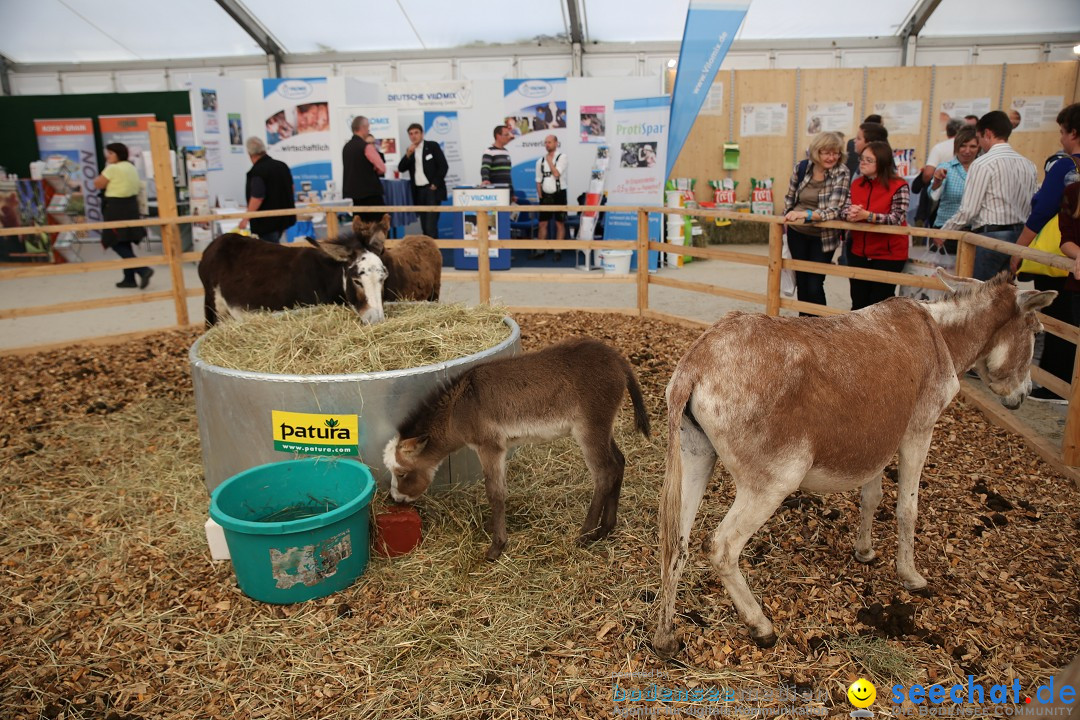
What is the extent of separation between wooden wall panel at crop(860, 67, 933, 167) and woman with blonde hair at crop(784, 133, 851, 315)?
1068cm

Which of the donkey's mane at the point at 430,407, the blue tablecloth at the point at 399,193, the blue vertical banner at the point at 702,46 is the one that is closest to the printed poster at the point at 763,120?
the blue vertical banner at the point at 702,46

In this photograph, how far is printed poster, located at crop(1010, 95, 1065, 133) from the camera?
15.4m

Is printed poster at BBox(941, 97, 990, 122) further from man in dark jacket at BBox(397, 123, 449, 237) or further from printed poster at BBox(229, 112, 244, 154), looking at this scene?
printed poster at BBox(229, 112, 244, 154)

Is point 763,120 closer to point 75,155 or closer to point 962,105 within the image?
point 962,105

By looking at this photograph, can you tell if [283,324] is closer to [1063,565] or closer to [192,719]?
[192,719]

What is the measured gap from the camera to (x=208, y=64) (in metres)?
16.8

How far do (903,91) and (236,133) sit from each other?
13.2 m

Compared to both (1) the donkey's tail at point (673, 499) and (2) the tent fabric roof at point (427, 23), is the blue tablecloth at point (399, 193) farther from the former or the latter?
(1) the donkey's tail at point (673, 499)

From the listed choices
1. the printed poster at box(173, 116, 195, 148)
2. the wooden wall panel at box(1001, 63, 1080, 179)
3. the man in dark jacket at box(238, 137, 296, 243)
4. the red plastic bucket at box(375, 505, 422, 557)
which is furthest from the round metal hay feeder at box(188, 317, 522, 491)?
the wooden wall panel at box(1001, 63, 1080, 179)

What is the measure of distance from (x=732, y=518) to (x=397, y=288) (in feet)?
13.7

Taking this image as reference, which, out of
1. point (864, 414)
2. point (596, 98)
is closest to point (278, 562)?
point (864, 414)

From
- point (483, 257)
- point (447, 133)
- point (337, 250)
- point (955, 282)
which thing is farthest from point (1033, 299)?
point (447, 133)

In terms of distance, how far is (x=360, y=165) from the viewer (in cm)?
927

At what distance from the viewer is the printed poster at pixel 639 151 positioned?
10.9 meters
